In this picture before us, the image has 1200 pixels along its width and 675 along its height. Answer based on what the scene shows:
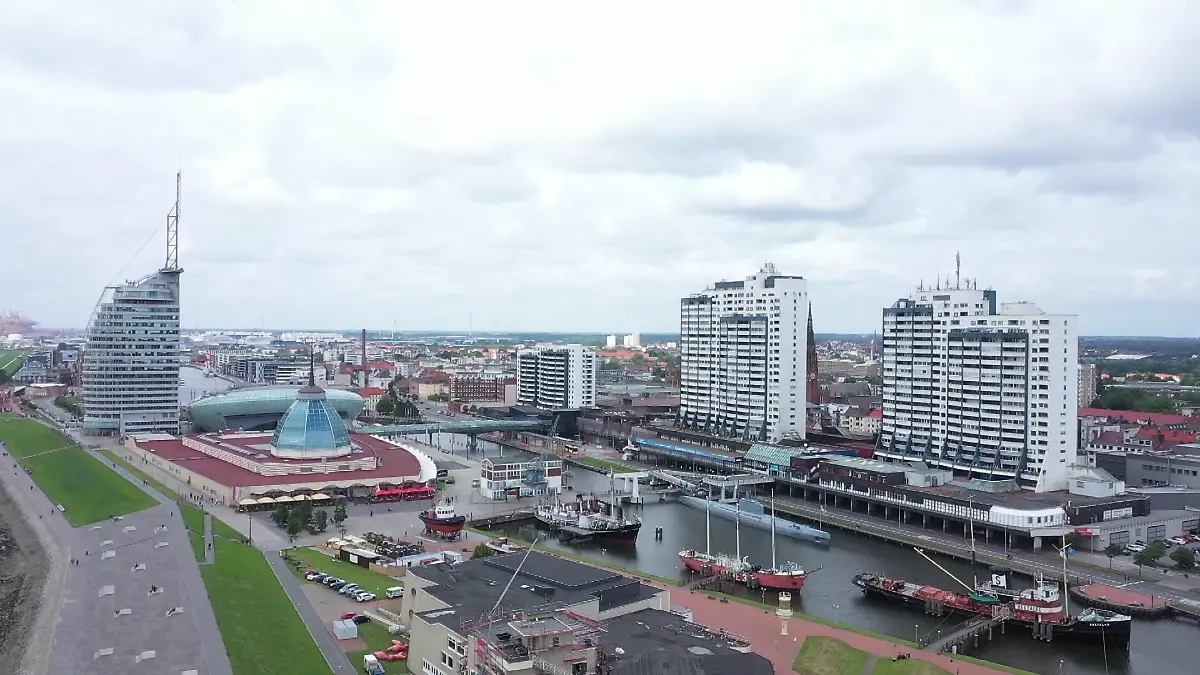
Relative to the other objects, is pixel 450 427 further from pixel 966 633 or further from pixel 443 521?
pixel 966 633

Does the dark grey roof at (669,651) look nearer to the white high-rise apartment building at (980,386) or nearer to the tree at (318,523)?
the tree at (318,523)

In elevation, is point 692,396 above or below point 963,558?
above

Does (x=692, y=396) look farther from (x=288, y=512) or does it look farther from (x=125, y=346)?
(x=125, y=346)

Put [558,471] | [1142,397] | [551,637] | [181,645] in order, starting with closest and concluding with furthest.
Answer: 1. [551,637]
2. [181,645]
3. [558,471]
4. [1142,397]

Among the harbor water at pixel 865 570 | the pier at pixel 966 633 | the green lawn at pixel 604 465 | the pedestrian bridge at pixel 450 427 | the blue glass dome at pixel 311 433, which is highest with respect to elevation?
the blue glass dome at pixel 311 433

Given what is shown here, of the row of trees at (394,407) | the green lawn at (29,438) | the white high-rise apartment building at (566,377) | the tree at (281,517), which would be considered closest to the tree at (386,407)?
the row of trees at (394,407)

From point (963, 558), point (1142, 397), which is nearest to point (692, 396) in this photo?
point (963, 558)

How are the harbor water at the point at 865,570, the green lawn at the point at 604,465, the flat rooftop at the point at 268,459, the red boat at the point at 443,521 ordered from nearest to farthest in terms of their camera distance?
the harbor water at the point at 865,570 → the red boat at the point at 443,521 → the flat rooftop at the point at 268,459 → the green lawn at the point at 604,465
